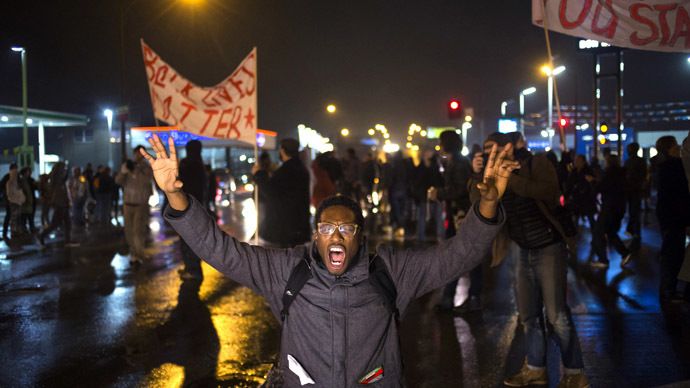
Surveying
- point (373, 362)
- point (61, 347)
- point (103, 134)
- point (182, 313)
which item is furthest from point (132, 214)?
point (103, 134)

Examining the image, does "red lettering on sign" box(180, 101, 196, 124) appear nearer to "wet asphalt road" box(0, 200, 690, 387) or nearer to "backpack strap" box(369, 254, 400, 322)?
"wet asphalt road" box(0, 200, 690, 387)

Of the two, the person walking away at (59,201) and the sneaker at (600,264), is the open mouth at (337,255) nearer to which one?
the sneaker at (600,264)

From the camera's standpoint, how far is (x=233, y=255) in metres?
3.29

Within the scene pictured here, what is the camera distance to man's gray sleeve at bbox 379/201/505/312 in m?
3.20

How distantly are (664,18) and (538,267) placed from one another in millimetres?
2494

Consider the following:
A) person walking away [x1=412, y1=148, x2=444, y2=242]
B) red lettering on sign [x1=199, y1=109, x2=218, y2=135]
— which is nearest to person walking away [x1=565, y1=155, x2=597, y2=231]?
person walking away [x1=412, y1=148, x2=444, y2=242]

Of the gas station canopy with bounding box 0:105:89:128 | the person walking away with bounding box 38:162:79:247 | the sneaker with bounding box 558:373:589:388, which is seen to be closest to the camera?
the sneaker with bounding box 558:373:589:388

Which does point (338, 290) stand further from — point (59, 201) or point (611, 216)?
point (59, 201)

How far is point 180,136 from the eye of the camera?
1529 inches

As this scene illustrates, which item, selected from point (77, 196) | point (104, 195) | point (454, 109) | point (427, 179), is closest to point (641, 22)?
point (427, 179)

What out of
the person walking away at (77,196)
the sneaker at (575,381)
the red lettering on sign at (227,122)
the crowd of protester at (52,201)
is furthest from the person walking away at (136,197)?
the person walking away at (77,196)

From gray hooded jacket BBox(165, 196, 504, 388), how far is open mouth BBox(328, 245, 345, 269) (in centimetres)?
6

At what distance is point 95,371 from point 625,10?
5295 millimetres

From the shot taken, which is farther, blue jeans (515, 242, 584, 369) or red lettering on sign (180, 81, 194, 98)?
red lettering on sign (180, 81, 194, 98)
